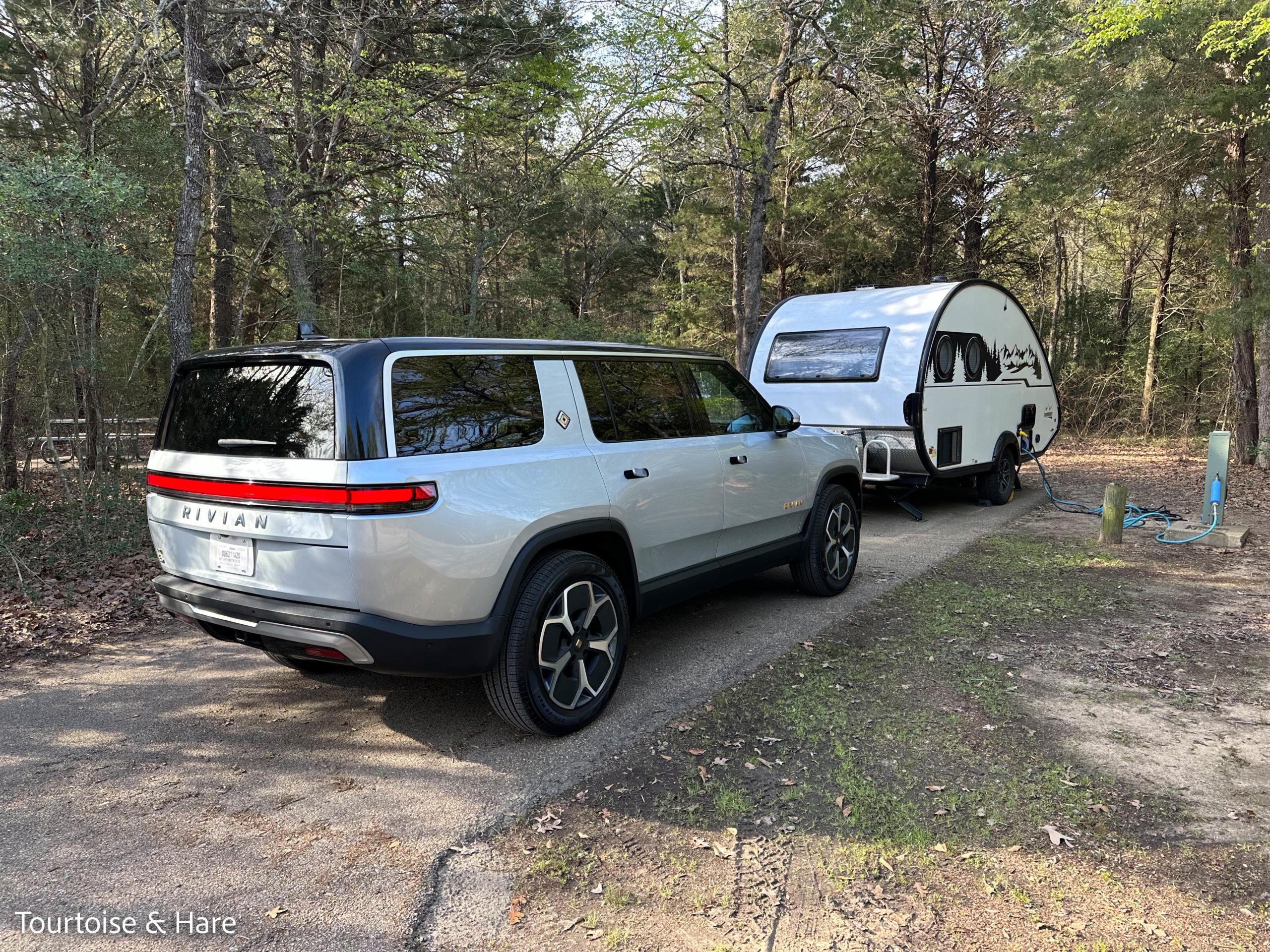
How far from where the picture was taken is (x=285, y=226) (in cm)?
1101

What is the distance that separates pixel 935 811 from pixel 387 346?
114 inches

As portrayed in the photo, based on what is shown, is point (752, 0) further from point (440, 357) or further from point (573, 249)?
point (573, 249)

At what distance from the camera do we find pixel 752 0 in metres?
13.8

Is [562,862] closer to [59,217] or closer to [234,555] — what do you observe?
[234,555]

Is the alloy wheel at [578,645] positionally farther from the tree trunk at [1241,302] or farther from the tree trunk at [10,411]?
the tree trunk at [1241,302]

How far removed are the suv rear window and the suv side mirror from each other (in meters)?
3.10

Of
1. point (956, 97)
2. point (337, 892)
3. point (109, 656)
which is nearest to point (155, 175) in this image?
point (109, 656)

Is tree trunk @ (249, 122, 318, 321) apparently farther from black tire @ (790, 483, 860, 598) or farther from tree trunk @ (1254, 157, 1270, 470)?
tree trunk @ (1254, 157, 1270, 470)

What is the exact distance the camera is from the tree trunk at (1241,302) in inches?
484

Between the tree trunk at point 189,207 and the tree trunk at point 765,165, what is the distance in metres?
8.58

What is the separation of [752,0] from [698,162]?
118 inches

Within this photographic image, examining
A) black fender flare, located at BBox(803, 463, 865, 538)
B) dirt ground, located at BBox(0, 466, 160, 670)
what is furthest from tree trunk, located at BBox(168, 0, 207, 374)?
black fender flare, located at BBox(803, 463, 865, 538)

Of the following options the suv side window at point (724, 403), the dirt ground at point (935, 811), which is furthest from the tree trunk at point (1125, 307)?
the suv side window at point (724, 403)

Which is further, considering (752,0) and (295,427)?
(752,0)
